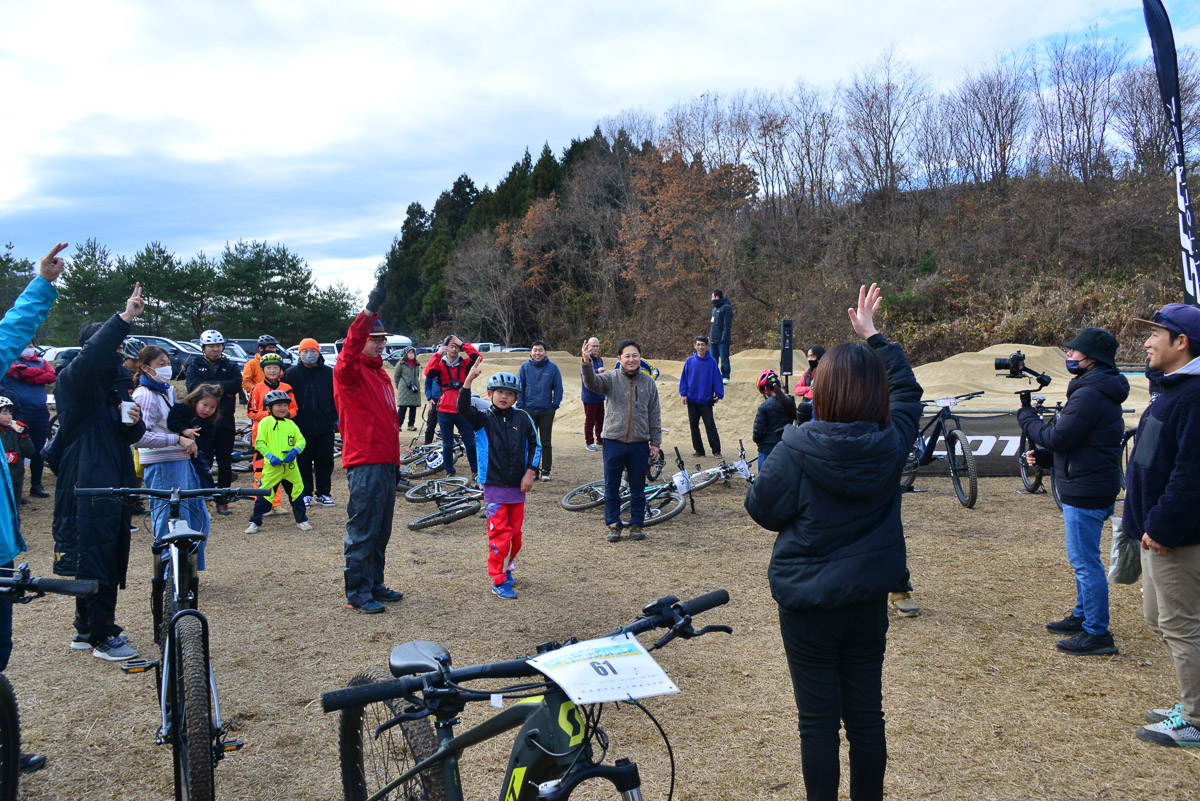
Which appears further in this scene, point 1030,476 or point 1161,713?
point 1030,476

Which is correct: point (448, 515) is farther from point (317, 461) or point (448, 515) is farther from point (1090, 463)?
point (1090, 463)

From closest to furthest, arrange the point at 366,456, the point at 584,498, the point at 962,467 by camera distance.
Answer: the point at 366,456 < the point at 962,467 < the point at 584,498

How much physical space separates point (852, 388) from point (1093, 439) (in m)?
3.02

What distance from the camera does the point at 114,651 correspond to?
489 cm

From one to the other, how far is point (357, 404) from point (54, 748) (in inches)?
107

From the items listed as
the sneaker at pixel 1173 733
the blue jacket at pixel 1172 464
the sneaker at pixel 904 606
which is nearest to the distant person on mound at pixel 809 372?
the sneaker at pixel 904 606

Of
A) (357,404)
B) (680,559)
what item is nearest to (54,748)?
(357,404)

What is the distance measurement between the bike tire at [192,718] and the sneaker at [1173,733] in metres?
4.18

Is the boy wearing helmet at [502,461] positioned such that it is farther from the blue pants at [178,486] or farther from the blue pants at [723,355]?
the blue pants at [723,355]

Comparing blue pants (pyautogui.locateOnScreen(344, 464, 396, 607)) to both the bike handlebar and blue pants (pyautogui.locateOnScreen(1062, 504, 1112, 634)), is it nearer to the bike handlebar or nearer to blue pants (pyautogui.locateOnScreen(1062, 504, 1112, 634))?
the bike handlebar

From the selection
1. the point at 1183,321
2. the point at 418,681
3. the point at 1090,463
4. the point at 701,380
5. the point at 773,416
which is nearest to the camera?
the point at 418,681

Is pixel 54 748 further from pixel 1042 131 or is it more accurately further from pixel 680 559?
pixel 1042 131

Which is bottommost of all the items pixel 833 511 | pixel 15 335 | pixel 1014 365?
pixel 833 511

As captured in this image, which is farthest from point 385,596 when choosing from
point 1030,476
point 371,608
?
point 1030,476
